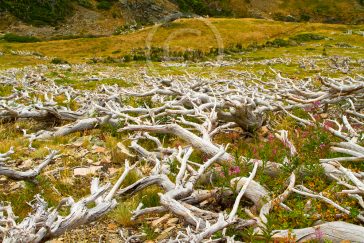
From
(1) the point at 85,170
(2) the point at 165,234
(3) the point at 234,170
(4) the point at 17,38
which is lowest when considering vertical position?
(4) the point at 17,38

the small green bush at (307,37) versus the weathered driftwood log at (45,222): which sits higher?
the weathered driftwood log at (45,222)

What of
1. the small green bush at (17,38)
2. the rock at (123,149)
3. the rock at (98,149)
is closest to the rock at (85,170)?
the rock at (123,149)

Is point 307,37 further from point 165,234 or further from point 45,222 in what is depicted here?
point 45,222

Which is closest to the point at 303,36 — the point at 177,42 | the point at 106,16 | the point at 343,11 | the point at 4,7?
the point at 177,42

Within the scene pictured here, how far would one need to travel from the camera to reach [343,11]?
147m

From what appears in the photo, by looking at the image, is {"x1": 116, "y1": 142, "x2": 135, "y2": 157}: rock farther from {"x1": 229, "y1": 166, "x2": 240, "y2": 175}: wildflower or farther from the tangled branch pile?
{"x1": 229, "y1": 166, "x2": 240, "y2": 175}: wildflower

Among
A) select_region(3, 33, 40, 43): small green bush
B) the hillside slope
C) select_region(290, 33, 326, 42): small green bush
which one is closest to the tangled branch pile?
select_region(290, 33, 326, 42): small green bush

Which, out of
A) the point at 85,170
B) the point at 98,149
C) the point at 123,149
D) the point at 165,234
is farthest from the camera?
the point at 98,149

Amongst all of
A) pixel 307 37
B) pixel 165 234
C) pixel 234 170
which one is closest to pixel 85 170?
pixel 234 170

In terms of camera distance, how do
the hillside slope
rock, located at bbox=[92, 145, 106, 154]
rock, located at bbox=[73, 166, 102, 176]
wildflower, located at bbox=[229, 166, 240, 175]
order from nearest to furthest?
wildflower, located at bbox=[229, 166, 240, 175] → rock, located at bbox=[73, 166, 102, 176] → rock, located at bbox=[92, 145, 106, 154] → the hillside slope

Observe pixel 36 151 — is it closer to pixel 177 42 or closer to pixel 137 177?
pixel 137 177

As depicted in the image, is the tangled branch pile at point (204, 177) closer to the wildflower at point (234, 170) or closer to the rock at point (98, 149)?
the wildflower at point (234, 170)

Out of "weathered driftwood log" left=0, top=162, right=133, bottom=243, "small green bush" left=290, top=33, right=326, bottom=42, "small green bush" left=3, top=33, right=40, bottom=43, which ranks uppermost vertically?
"weathered driftwood log" left=0, top=162, right=133, bottom=243

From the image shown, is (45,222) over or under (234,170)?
over
